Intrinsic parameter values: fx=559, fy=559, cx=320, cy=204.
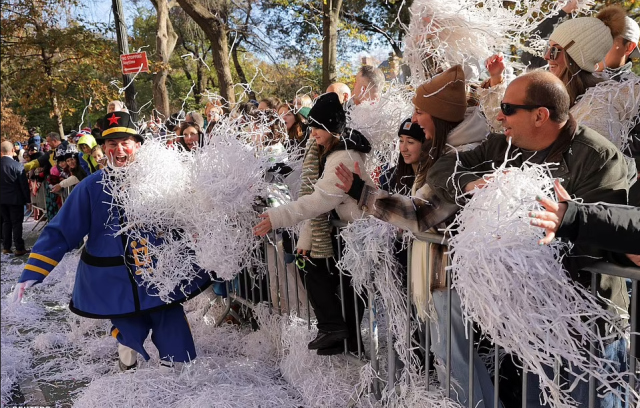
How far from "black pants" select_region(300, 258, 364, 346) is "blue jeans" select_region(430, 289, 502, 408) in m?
0.87

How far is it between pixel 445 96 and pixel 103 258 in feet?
8.61

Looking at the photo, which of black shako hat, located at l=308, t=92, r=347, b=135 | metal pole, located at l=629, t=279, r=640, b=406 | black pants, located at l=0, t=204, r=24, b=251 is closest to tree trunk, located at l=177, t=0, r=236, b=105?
black pants, located at l=0, t=204, r=24, b=251

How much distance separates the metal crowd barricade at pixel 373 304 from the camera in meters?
1.98

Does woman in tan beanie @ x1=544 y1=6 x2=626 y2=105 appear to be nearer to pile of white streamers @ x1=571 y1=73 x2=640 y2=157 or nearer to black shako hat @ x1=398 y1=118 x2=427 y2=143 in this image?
pile of white streamers @ x1=571 y1=73 x2=640 y2=157

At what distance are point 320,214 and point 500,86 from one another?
1.33m

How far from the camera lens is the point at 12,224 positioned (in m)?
10.1

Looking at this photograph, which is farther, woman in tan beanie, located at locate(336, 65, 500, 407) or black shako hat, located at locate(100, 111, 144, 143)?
black shako hat, located at locate(100, 111, 144, 143)

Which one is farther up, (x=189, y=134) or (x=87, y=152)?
(x=189, y=134)

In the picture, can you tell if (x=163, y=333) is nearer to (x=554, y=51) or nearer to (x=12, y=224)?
(x=554, y=51)

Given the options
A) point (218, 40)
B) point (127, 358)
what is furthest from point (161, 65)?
point (127, 358)

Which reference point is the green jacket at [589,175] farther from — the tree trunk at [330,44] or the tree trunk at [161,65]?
the tree trunk at [161,65]

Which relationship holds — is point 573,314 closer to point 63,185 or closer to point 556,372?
point 556,372

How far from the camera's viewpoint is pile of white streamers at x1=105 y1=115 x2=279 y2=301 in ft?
12.5

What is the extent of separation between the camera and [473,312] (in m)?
2.09
